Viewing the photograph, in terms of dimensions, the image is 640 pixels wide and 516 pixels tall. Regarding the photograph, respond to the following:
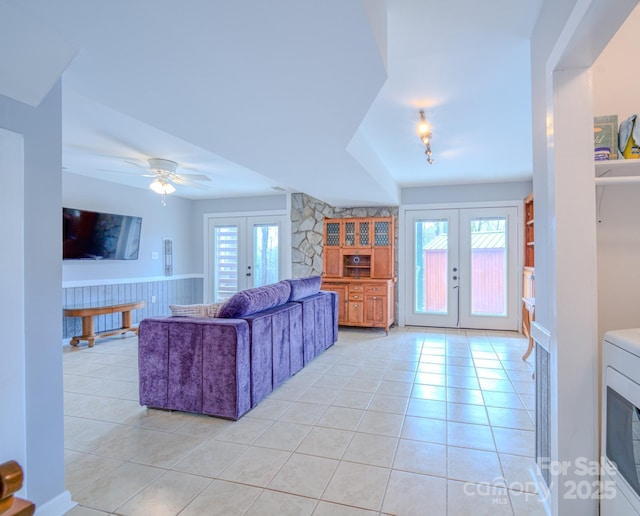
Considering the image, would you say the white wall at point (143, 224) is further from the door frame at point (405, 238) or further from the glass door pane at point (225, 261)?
the door frame at point (405, 238)

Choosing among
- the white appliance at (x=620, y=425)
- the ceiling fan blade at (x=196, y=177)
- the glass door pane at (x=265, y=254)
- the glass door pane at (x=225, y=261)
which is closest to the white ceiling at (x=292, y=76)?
the ceiling fan blade at (x=196, y=177)

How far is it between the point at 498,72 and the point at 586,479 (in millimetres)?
2372

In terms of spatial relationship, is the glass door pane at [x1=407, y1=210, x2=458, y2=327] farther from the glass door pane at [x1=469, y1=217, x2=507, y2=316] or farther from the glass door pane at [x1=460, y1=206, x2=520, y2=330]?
the glass door pane at [x1=469, y1=217, x2=507, y2=316]

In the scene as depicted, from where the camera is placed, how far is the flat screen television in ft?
16.2

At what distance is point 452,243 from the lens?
5984mm

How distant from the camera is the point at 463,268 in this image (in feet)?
19.5

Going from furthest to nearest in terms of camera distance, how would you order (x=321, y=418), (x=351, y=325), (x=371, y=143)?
(x=351, y=325), (x=371, y=143), (x=321, y=418)

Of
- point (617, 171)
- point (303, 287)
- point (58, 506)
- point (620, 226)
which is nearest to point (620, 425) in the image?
point (620, 226)

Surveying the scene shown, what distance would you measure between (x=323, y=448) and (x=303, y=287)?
2.10 m

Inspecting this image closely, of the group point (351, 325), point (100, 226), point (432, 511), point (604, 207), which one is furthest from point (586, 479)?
point (100, 226)

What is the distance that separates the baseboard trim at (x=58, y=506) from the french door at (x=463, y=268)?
5.27 meters

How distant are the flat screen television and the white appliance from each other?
585cm

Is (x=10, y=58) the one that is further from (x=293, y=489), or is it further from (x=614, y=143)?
(x=614, y=143)

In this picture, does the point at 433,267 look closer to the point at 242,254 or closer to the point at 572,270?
the point at 242,254
